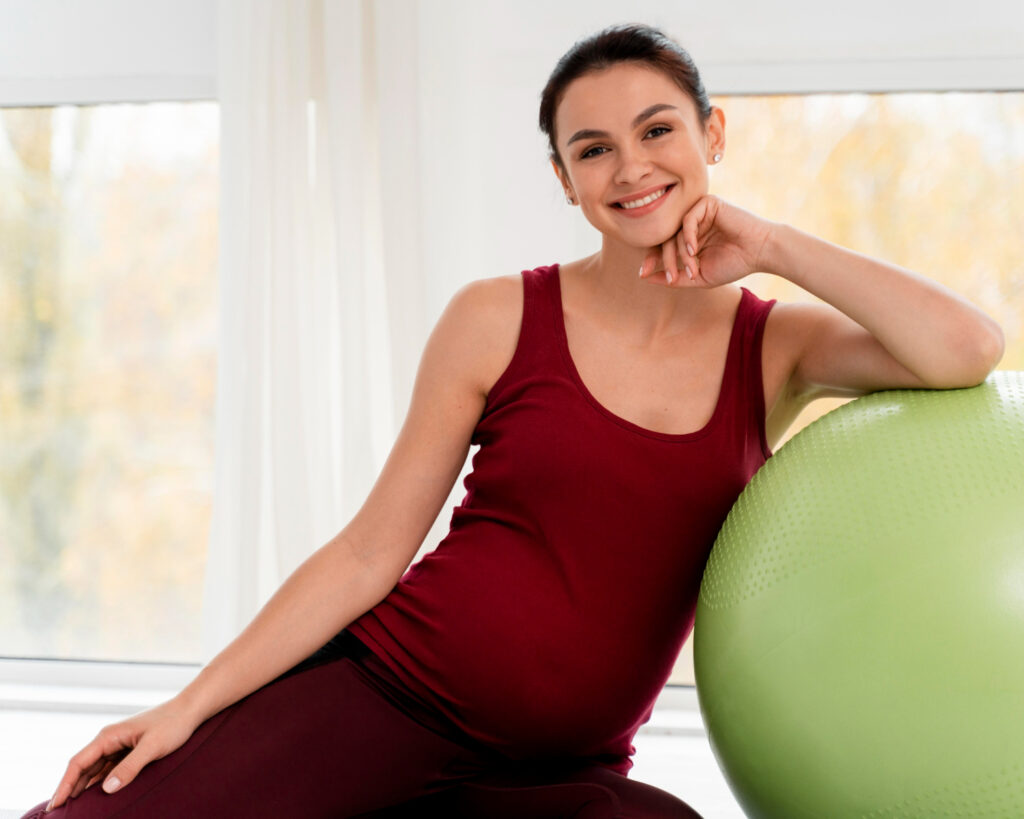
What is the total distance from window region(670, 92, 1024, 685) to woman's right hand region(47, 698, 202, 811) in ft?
5.75

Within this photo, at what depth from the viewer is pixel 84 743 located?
2516 mm

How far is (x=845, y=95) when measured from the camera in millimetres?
2811

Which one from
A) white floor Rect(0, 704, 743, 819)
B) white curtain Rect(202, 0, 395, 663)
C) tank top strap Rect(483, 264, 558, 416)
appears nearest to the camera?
tank top strap Rect(483, 264, 558, 416)

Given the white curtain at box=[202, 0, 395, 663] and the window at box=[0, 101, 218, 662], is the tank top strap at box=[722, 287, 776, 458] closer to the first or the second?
the white curtain at box=[202, 0, 395, 663]

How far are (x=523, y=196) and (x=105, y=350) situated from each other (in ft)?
4.60

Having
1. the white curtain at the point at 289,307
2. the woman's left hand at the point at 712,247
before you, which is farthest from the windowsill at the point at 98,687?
the woman's left hand at the point at 712,247

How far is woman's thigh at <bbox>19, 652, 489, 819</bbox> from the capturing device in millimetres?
1311

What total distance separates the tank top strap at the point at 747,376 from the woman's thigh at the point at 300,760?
2.13 feet

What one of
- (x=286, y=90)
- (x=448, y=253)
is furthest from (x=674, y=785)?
(x=286, y=90)

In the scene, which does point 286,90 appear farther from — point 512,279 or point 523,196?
point 512,279

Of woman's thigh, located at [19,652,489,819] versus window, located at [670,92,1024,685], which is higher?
window, located at [670,92,1024,685]

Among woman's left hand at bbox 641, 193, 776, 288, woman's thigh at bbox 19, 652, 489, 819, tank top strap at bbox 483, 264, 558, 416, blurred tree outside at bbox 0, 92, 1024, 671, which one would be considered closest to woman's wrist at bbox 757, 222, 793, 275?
woman's left hand at bbox 641, 193, 776, 288

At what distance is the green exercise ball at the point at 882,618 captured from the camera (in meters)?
1.12

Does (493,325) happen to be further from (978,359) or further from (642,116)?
(978,359)
